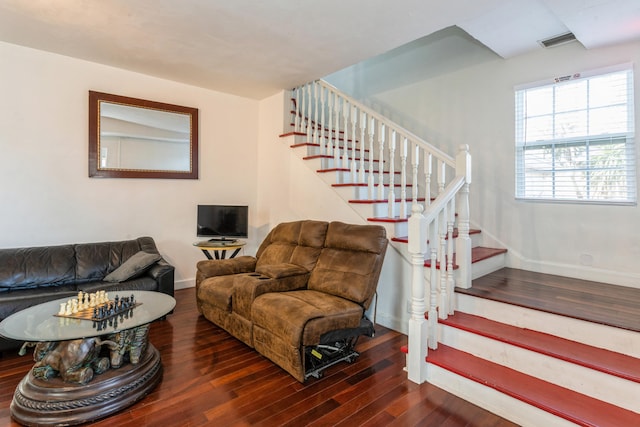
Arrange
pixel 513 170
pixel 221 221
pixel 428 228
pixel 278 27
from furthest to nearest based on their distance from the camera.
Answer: pixel 221 221
pixel 513 170
pixel 278 27
pixel 428 228

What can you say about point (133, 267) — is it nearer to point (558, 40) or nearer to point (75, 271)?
point (75, 271)

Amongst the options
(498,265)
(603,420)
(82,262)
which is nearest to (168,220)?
(82,262)

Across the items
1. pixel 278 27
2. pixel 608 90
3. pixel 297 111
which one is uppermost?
pixel 278 27

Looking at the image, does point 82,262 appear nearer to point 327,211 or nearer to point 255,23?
point 327,211

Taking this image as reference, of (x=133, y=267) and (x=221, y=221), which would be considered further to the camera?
(x=221, y=221)

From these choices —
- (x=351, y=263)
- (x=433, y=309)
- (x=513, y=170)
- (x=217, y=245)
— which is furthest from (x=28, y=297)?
(x=513, y=170)

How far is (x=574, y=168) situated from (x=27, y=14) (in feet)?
17.0

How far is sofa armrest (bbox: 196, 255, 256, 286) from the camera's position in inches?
135

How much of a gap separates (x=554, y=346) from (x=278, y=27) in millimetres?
3205

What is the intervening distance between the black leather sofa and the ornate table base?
3.84 ft

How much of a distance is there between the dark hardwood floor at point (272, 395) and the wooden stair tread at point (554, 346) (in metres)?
0.48

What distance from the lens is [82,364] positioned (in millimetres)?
1949

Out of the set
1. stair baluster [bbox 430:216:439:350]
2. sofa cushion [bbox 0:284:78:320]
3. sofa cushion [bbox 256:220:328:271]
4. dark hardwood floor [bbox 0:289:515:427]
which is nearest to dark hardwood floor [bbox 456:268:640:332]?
stair baluster [bbox 430:216:439:350]

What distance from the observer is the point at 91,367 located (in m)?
1.99
